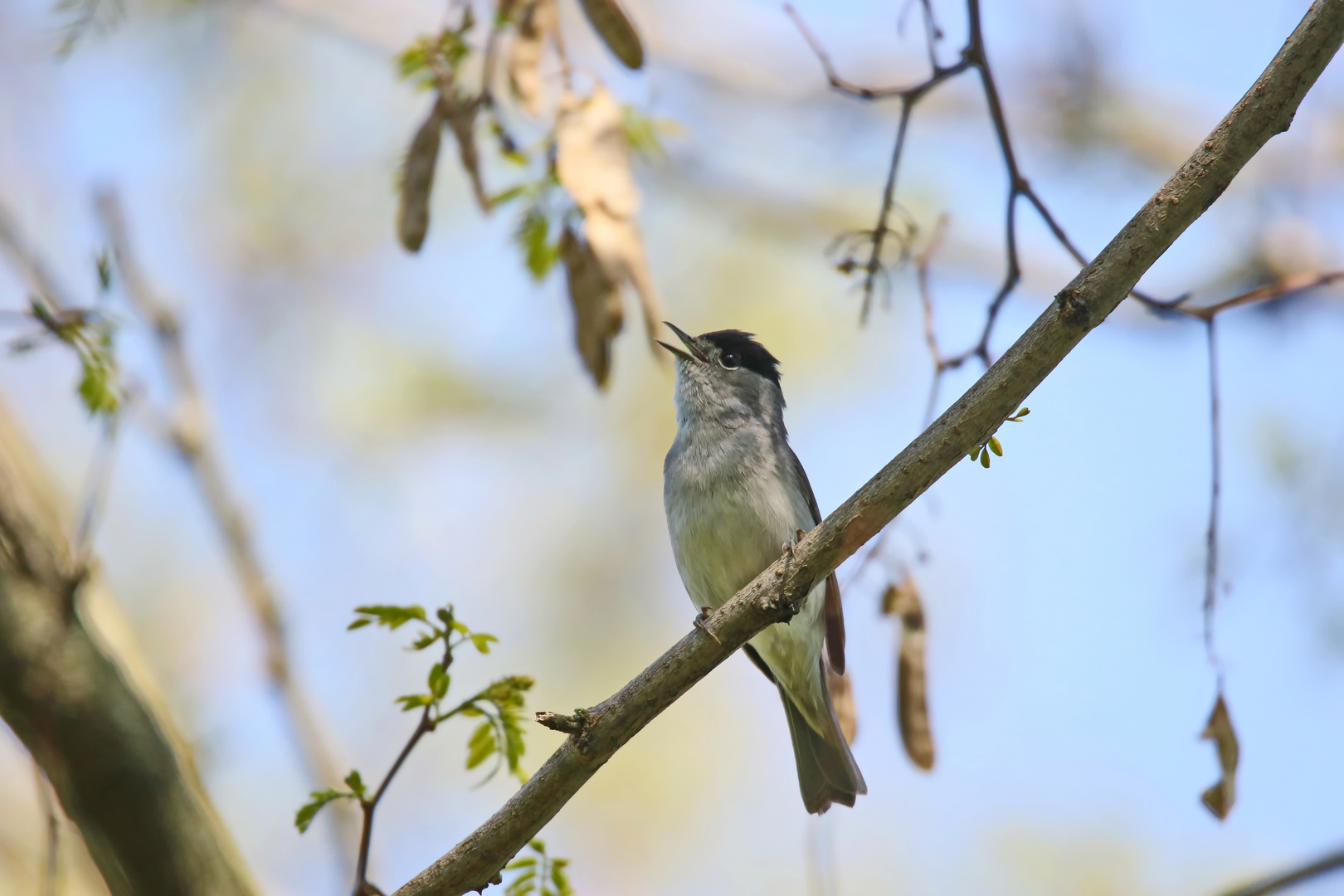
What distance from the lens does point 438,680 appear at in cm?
254

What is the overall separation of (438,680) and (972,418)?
130cm

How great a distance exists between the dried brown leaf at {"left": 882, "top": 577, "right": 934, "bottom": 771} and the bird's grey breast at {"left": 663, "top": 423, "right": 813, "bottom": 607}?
0.71m

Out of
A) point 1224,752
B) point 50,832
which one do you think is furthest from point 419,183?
point 1224,752

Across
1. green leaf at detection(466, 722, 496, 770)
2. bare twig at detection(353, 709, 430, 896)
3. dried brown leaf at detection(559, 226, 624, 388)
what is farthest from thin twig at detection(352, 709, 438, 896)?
dried brown leaf at detection(559, 226, 624, 388)

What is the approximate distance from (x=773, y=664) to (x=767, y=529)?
65 centimetres

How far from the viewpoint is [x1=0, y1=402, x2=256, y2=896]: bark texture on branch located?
232cm

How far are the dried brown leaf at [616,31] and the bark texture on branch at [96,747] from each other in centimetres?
209

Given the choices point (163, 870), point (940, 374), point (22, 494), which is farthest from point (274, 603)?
point (940, 374)

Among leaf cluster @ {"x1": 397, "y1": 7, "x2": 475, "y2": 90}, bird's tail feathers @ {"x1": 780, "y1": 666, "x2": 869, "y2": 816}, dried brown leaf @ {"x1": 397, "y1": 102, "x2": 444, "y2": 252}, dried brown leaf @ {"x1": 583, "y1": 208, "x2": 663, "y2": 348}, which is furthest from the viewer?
bird's tail feathers @ {"x1": 780, "y1": 666, "x2": 869, "y2": 816}

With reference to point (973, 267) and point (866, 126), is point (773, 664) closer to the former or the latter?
point (973, 267)

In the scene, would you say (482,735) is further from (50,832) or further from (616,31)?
(616,31)

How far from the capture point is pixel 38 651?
7.70 ft

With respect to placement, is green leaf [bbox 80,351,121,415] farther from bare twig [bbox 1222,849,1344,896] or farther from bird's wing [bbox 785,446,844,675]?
bare twig [bbox 1222,849,1344,896]

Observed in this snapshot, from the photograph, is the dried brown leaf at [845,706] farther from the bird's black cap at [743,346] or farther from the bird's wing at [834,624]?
the bird's black cap at [743,346]
